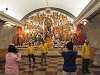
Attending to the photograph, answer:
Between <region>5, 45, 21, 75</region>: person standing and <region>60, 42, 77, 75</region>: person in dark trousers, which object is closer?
<region>60, 42, 77, 75</region>: person in dark trousers

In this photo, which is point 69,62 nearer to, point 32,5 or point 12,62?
point 12,62

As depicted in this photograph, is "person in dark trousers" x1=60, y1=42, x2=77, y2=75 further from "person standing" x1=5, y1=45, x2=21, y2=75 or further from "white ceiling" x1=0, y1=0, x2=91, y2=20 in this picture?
"white ceiling" x1=0, y1=0, x2=91, y2=20

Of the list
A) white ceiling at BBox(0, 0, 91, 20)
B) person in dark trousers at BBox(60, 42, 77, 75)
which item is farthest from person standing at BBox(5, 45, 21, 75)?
white ceiling at BBox(0, 0, 91, 20)

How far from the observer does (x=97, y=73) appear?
12.5 metres

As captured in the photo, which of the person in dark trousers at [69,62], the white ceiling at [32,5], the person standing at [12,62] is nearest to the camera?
the person in dark trousers at [69,62]

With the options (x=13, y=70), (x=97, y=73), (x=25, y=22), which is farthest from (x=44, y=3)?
(x=13, y=70)

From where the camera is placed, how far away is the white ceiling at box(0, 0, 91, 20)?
20.7 meters

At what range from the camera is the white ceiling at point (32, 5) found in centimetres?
2075

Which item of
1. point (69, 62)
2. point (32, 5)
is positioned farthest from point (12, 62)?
point (32, 5)

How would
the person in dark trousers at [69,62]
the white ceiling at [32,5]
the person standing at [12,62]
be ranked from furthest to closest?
the white ceiling at [32,5] → the person standing at [12,62] → the person in dark trousers at [69,62]

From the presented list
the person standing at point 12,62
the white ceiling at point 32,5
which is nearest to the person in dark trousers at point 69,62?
the person standing at point 12,62

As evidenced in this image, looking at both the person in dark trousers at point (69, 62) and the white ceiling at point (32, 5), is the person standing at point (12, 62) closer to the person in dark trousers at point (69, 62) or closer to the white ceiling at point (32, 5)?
the person in dark trousers at point (69, 62)

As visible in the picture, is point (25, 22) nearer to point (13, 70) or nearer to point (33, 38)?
point (33, 38)

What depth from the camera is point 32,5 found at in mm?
29750
